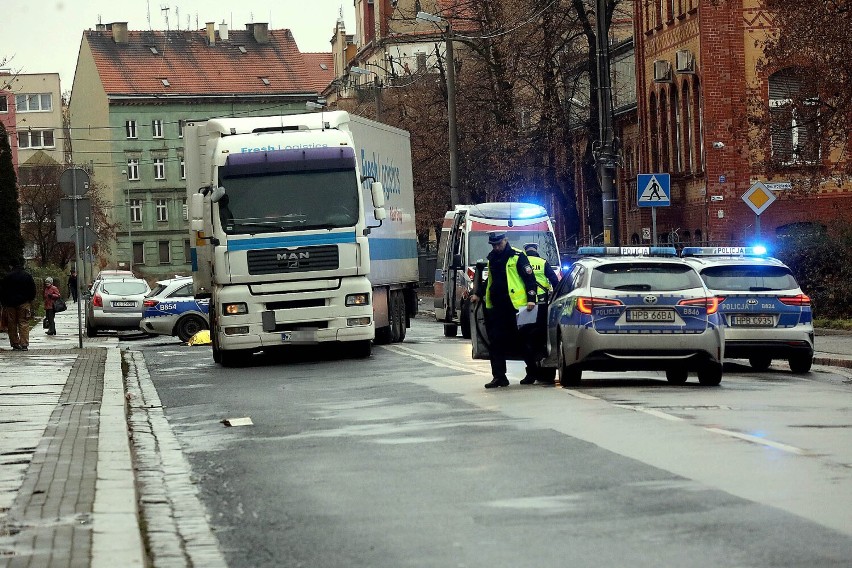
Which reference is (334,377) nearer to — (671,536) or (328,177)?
(328,177)

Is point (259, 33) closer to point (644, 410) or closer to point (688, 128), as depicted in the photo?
point (688, 128)

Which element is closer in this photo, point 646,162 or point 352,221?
point 352,221

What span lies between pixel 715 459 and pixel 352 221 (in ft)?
47.0

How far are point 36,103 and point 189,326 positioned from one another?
379 ft

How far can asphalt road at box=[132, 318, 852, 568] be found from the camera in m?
8.52

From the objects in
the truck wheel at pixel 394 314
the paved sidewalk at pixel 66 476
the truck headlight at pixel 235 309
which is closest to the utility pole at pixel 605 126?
the truck wheel at pixel 394 314

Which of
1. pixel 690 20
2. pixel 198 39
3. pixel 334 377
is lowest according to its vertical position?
pixel 334 377

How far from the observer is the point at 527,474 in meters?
11.4

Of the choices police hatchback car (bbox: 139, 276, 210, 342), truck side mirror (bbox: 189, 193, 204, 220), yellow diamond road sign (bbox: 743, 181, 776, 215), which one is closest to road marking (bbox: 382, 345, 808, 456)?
truck side mirror (bbox: 189, 193, 204, 220)

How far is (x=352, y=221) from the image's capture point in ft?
84.5

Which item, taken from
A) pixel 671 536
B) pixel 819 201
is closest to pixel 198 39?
pixel 819 201

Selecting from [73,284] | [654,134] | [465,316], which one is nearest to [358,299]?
[465,316]

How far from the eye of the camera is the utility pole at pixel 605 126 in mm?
34250

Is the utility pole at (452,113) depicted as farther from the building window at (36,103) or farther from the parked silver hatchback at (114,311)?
the building window at (36,103)
